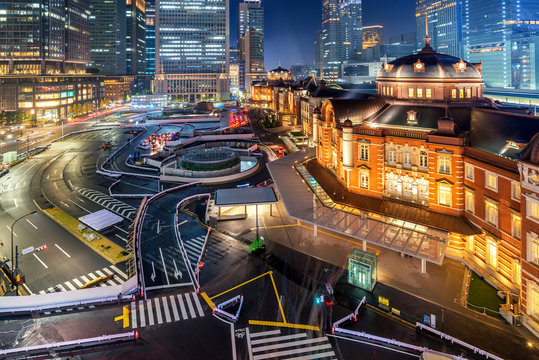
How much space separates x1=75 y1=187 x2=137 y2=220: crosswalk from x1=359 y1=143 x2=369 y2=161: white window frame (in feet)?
136

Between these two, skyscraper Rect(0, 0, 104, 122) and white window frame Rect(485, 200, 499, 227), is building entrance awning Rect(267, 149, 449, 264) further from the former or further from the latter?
skyscraper Rect(0, 0, 104, 122)

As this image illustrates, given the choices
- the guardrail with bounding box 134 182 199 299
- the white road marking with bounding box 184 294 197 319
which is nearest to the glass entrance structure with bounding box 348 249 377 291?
the white road marking with bounding box 184 294 197 319

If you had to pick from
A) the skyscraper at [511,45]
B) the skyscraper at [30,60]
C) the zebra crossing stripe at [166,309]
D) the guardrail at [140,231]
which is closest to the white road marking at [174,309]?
the zebra crossing stripe at [166,309]

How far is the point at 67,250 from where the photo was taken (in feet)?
159

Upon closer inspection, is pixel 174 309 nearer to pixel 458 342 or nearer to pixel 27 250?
pixel 458 342

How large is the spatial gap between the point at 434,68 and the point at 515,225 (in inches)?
1206

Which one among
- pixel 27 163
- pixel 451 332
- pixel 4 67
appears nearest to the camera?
pixel 451 332

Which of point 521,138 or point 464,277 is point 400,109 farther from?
point 464,277

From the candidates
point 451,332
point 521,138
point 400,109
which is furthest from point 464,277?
point 400,109

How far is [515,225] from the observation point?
114 ft

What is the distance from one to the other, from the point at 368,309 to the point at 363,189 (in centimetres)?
2314

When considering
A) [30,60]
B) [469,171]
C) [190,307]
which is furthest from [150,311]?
[30,60]

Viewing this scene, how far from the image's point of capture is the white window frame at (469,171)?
41.2m

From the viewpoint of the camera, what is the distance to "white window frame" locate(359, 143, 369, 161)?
173ft
